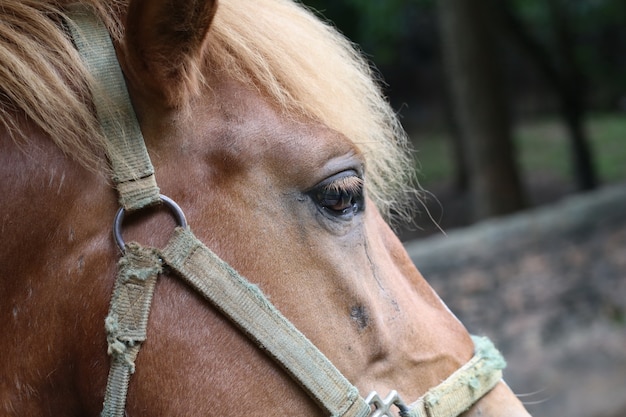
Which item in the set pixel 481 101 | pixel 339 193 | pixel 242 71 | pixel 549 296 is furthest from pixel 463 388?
pixel 481 101

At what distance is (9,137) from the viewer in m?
1.35

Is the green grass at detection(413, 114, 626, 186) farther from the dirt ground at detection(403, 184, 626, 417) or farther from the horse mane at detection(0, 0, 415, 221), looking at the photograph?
the horse mane at detection(0, 0, 415, 221)

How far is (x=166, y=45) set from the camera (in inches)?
52.6

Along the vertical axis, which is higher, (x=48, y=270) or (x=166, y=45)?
(x=166, y=45)

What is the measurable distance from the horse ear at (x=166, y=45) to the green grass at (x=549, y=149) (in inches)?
447

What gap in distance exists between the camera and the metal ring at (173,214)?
1312mm

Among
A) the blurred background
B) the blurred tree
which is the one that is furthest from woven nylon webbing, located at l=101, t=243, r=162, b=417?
the blurred tree

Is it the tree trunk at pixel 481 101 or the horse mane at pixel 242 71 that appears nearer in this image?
the horse mane at pixel 242 71

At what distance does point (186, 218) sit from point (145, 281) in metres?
0.14

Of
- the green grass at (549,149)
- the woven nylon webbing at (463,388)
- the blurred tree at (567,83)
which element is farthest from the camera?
the green grass at (549,149)

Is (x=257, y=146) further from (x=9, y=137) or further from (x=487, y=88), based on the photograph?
(x=487, y=88)

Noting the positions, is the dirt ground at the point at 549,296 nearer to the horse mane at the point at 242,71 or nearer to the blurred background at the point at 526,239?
the blurred background at the point at 526,239

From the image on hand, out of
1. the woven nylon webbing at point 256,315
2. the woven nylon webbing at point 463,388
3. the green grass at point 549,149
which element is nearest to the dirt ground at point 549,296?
the woven nylon webbing at point 463,388

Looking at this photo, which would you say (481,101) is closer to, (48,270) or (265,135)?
(265,135)
